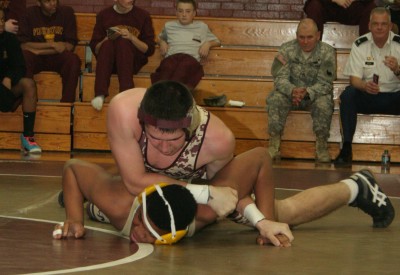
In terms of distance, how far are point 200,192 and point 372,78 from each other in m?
5.27

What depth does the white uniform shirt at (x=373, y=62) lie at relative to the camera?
28.6ft

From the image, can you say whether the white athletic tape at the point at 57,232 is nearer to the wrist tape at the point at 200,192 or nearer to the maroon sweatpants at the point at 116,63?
the wrist tape at the point at 200,192

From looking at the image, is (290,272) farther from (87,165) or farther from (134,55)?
(134,55)

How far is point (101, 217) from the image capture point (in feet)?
14.7

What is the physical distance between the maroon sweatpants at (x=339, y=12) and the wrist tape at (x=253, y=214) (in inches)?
230

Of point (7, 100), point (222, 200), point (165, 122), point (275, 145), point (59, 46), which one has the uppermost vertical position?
point (165, 122)

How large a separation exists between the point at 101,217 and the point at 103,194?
49 centimetres

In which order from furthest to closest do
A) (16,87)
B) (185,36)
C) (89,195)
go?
(185,36) → (16,87) → (89,195)

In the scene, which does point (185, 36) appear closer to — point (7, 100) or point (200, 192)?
point (7, 100)

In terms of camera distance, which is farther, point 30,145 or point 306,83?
point 306,83

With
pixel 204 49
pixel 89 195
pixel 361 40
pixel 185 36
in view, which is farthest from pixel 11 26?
pixel 89 195

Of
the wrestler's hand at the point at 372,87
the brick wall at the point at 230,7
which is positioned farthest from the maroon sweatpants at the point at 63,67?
the wrestler's hand at the point at 372,87

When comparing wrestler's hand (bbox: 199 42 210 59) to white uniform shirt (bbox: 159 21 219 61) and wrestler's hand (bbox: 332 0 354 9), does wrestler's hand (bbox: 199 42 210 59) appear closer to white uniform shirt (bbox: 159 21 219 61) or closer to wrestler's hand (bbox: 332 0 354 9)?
white uniform shirt (bbox: 159 21 219 61)

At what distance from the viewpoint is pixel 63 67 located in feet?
30.7
